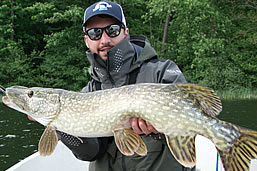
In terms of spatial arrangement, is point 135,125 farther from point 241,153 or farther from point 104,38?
point 104,38

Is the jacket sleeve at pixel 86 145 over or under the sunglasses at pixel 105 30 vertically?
under

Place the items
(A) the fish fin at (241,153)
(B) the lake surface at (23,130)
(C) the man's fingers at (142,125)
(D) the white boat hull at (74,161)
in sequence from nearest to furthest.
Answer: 1. (A) the fish fin at (241,153)
2. (C) the man's fingers at (142,125)
3. (D) the white boat hull at (74,161)
4. (B) the lake surface at (23,130)

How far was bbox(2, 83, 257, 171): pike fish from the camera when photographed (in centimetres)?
142

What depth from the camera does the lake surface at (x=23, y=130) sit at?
15.3 feet

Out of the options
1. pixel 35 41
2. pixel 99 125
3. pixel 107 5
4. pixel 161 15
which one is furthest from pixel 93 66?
pixel 35 41

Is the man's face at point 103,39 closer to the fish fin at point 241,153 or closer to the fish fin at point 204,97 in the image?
the fish fin at point 204,97

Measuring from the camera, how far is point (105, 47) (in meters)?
2.13

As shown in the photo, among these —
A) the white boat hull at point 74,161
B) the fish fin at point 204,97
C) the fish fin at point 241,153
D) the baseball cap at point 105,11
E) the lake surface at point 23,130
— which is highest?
the baseball cap at point 105,11

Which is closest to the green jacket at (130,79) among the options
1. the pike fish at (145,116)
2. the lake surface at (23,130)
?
the pike fish at (145,116)

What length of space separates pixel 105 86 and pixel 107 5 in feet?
2.00

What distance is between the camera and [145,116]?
1.55m

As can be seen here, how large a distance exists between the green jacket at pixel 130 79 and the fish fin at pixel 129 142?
0.73 feet

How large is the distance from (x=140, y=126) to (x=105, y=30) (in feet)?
2.75

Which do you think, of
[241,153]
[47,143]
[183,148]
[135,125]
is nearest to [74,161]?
[47,143]
